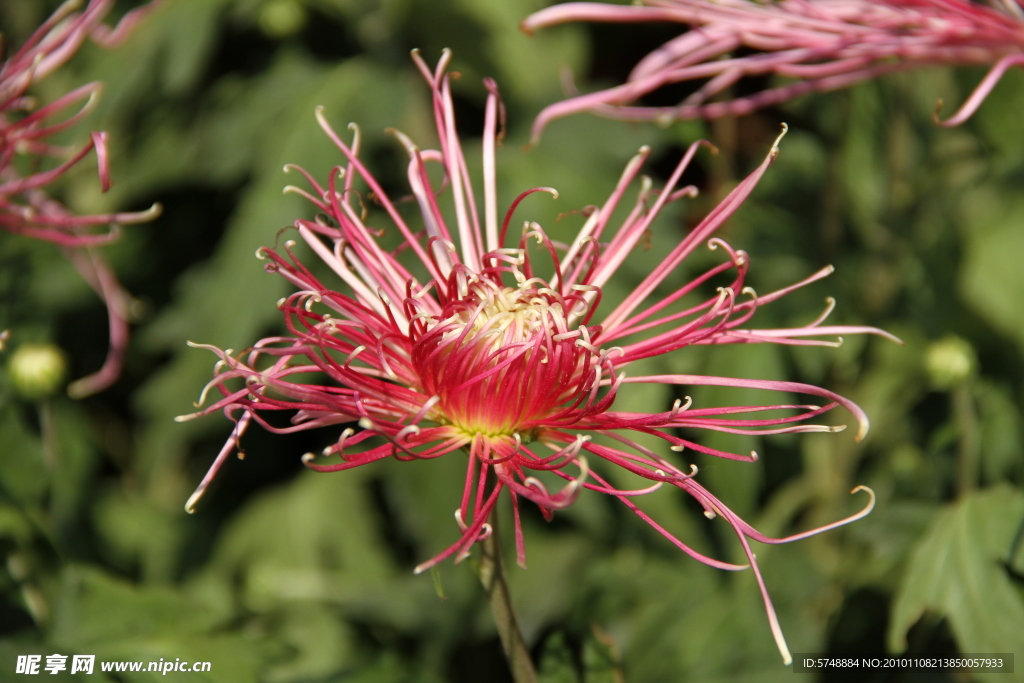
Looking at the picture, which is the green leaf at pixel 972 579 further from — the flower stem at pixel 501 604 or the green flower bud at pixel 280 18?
the green flower bud at pixel 280 18

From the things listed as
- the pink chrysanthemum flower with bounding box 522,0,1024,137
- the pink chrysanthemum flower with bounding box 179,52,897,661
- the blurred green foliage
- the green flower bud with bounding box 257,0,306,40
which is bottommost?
the blurred green foliage

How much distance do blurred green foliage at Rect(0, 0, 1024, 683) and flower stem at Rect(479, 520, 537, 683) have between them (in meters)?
0.19

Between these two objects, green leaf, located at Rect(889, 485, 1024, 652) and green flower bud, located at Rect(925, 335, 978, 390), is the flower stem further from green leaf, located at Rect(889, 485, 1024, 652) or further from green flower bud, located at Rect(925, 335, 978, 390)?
green flower bud, located at Rect(925, 335, 978, 390)

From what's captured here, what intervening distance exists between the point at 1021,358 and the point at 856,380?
10.5 inches

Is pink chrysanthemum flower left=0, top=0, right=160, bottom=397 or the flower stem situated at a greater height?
pink chrysanthemum flower left=0, top=0, right=160, bottom=397

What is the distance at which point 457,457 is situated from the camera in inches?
51.5

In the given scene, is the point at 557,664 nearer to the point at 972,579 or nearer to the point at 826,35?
the point at 972,579

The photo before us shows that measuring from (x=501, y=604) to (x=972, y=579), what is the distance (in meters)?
0.66

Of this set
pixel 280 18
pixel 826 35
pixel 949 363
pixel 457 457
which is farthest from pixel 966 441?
pixel 280 18

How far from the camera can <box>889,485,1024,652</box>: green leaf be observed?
1.03m

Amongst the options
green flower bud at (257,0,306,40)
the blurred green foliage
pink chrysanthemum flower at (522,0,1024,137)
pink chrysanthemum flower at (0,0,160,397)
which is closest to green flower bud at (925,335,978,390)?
the blurred green foliage

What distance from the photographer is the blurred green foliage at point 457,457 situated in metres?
1.22

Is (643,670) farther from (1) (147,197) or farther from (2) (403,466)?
(1) (147,197)

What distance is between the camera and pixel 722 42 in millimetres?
1137
